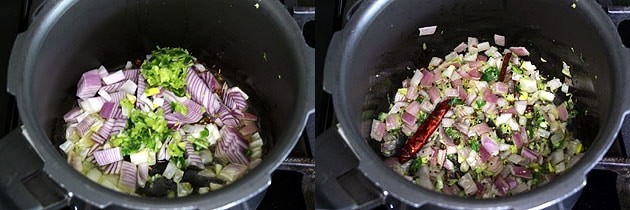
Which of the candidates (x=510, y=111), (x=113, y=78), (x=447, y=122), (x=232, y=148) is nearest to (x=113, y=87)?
(x=113, y=78)

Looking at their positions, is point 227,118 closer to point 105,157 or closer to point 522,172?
point 105,157

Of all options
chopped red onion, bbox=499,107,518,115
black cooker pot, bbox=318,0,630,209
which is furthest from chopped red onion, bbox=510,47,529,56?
chopped red onion, bbox=499,107,518,115

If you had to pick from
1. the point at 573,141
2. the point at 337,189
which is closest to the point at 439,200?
the point at 337,189

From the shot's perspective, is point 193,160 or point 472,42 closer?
point 193,160

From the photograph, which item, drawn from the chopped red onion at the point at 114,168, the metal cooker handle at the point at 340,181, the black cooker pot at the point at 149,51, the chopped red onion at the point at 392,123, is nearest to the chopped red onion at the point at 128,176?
the chopped red onion at the point at 114,168

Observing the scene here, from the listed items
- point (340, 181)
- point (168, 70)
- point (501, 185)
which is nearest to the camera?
point (340, 181)

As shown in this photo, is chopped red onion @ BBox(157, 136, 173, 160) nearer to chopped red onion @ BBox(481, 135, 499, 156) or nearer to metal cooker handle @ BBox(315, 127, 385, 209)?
metal cooker handle @ BBox(315, 127, 385, 209)

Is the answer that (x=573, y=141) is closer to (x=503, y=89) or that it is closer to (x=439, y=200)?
(x=503, y=89)
